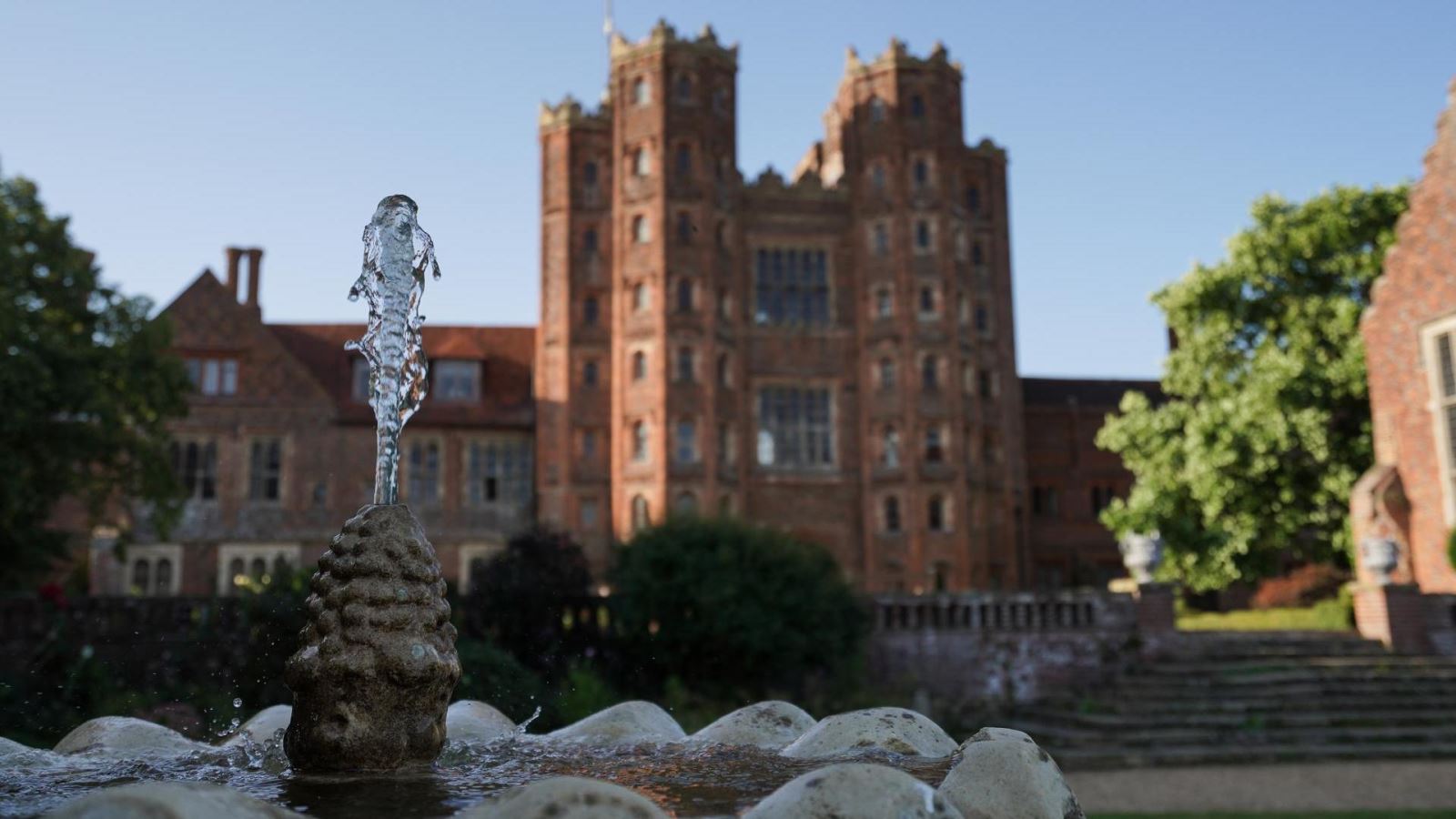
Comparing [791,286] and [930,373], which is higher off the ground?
[791,286]

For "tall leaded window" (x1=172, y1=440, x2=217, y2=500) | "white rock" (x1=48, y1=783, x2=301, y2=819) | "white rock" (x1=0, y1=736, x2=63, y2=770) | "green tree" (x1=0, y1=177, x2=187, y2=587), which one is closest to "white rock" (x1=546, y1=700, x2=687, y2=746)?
"white rock" (x1=0, y1=736, x2=63, y2=770)

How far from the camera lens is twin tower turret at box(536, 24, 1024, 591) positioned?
127 ft

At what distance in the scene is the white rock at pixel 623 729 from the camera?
582 cm

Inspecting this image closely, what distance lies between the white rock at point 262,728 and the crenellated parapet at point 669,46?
119ft

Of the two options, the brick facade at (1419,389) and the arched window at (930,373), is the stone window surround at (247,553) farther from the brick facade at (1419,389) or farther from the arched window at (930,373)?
the brick facade at (1419,389)

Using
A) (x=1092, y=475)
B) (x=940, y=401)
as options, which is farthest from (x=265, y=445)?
(x=1092, y=475)

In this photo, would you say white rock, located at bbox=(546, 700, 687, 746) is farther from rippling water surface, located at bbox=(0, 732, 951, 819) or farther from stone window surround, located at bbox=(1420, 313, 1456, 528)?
stone window surround, located at bbox=(1420, 313, 1456, 528)

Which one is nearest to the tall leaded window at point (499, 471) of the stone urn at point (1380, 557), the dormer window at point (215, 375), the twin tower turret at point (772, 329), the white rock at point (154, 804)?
the twin tower turret at point (772, 329)

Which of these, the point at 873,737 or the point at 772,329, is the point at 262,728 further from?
the point at 772,329

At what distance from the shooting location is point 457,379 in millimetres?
42125

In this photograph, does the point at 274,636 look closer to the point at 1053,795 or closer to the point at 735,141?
the point at 1053,795

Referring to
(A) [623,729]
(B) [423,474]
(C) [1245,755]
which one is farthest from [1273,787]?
(B) [423,474]

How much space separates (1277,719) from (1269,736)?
0.74 metres

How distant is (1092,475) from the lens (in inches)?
1874
